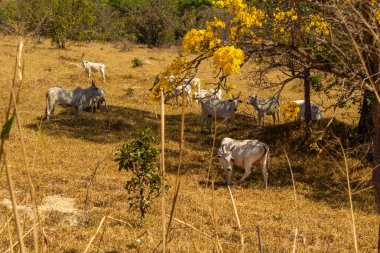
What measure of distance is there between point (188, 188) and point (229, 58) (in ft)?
20.1

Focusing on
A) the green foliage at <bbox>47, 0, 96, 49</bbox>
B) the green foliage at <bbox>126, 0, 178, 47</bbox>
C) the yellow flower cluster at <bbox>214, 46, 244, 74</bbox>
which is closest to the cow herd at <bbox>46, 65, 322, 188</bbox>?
the yellow flower cluster at <bbox>214, 46, 244, 74</bbox>

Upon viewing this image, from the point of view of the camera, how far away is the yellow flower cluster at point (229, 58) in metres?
4.29

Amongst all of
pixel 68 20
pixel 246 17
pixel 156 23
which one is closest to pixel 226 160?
pixel 246 17

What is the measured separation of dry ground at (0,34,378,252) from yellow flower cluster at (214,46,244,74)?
759 mm

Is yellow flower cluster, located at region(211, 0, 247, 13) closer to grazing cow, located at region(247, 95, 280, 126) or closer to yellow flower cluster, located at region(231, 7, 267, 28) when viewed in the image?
yellow flower cluster, located at region(231, 7, 267, 28)

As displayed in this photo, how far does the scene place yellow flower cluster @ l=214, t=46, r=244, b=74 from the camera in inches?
169

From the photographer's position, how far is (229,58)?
4.33 m

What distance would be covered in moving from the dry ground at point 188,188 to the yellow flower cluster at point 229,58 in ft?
2.49

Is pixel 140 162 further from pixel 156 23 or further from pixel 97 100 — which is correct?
pixel 156 23

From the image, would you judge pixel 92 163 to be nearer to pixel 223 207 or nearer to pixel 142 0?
pixel 223 207

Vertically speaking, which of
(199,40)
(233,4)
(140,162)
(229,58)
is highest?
(233,4)

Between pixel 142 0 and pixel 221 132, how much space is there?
161 ft

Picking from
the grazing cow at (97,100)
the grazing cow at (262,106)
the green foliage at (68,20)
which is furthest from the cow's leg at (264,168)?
the green foliage at (68,20)

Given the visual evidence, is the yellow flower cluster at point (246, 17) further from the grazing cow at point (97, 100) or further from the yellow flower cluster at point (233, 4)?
the grazing cow at point (97, 100)
